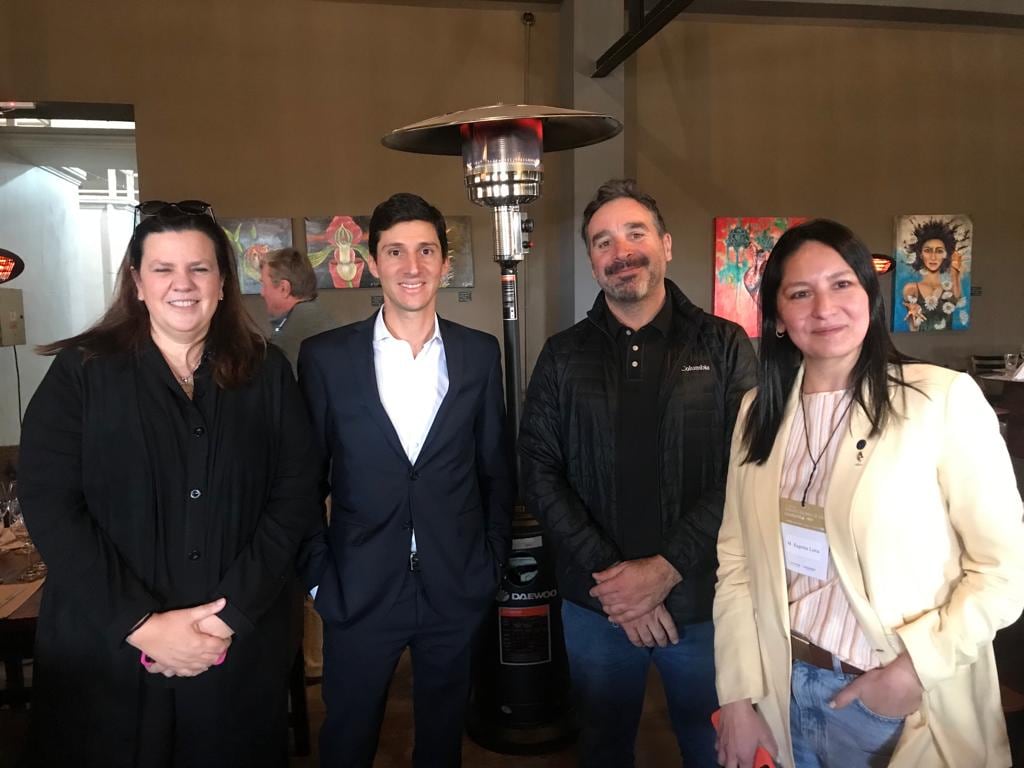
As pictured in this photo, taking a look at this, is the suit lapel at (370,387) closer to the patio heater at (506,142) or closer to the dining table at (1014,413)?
the patio heater at (506,142)

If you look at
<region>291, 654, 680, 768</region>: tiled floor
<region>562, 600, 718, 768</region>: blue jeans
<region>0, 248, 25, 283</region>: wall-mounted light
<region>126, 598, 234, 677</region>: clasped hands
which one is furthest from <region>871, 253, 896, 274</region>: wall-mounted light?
<region>0, 248, 25, 283</region>: wall-mounted light

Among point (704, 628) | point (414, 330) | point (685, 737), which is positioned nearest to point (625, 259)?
point (414, 330)

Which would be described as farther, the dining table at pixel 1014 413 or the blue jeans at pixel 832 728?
the dining table at pixel 1014 413

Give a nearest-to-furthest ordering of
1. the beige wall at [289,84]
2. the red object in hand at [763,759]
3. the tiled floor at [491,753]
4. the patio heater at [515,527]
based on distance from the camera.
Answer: the red object in hand at [763,759], the patio heater at [515,527], the tiled floor at [491,753], the beige wall at [289,84]

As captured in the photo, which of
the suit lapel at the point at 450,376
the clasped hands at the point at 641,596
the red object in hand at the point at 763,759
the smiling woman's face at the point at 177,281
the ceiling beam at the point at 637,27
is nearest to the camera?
the red object in hand at the point at 763,759

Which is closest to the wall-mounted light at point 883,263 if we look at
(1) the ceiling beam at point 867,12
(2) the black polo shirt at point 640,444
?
(1) the ceiling beam at point 867,12

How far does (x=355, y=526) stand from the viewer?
1.81 metres

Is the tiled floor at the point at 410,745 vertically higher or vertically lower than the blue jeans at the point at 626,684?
lower

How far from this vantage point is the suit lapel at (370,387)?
1784 mm

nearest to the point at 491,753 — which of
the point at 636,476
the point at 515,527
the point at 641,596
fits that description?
the point at 515,527

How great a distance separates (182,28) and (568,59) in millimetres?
2377

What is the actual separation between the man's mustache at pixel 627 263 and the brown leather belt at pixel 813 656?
901 mm

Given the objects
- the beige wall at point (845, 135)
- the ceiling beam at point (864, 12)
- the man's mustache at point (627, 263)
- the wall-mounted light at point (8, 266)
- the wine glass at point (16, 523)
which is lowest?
the wine glass at point (16, 523)

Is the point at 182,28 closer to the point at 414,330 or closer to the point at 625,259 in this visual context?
the point at 414,330
